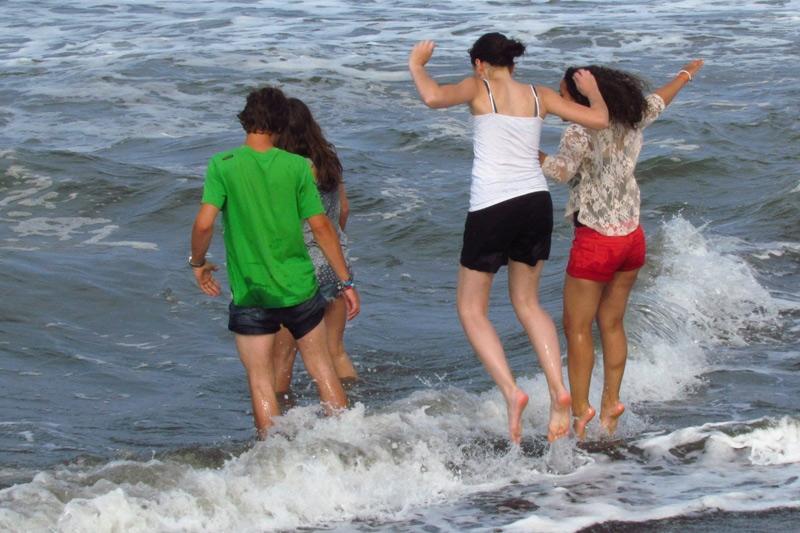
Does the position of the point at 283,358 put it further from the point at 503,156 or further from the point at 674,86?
the point at 674,86

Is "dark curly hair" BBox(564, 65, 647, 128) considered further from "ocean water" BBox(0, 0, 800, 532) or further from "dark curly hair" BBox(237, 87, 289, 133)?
"ocean water" BBox(0, 0, 800, 532)

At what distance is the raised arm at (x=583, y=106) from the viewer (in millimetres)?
5910

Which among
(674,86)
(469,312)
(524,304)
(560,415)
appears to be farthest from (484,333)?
(674,86)

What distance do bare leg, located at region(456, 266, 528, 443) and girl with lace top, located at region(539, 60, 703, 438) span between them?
399mm

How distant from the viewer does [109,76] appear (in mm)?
20344

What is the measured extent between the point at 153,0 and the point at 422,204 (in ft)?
64.9

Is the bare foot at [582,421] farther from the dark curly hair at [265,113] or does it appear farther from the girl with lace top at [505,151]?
the dark curly hair at [265,113]

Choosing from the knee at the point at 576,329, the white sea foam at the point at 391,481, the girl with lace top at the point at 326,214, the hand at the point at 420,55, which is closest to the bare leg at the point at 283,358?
the girl with lace top at the point at 326,214

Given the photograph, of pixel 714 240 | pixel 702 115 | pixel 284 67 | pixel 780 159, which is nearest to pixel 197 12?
pixel 284 67

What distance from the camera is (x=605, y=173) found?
6199 mm

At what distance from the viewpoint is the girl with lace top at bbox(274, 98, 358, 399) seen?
640 cm

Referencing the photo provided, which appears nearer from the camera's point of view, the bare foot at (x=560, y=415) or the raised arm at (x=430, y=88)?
the raised arm at (x=430, y=88)

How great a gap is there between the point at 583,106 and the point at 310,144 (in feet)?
4.56

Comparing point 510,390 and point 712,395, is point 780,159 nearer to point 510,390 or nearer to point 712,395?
point 712,395
